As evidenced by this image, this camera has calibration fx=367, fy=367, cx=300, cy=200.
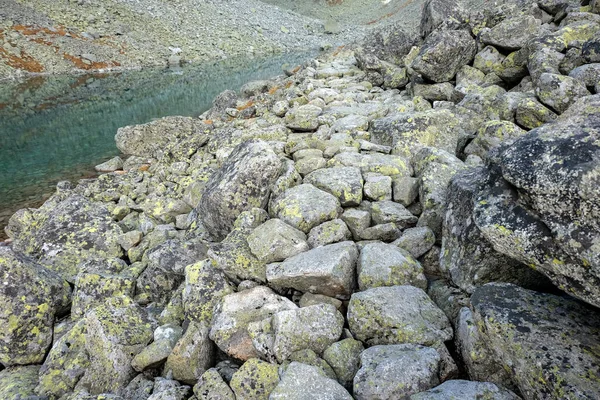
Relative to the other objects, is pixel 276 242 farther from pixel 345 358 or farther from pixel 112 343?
pixel 112 343

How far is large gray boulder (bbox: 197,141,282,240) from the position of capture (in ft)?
21.1

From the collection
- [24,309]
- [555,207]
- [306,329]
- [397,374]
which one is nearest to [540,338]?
[555,207]

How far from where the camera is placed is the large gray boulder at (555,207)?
2629 millimetres

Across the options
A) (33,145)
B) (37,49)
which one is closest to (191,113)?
(33,145)

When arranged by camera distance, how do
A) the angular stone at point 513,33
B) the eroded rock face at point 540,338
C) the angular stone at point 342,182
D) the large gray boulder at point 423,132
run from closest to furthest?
the eroded rock face at point 540,338
the angular stone at point 342,182
the large gray boulder at point 423,132
the angular stone at point 513,33

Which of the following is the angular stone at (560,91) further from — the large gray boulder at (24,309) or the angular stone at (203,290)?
the large gray boulder at (24,309)

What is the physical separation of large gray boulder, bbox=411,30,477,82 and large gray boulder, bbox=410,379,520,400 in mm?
9403

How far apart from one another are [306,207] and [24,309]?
454cm

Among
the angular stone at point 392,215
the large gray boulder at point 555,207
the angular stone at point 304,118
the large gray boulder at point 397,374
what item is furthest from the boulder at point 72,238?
the large gray boulder at point 555,207

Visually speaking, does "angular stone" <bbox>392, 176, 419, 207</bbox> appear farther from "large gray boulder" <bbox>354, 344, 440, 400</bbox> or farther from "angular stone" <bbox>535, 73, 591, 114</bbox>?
"angular stone" <bbox>535, 73, 591, 114</bbox>

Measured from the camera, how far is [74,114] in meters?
26.7

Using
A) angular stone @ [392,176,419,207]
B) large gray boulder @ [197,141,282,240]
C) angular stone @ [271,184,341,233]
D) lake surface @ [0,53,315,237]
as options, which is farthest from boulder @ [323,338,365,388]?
lake surface @ [0,53,315,237]

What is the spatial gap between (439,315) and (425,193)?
7.45 ft

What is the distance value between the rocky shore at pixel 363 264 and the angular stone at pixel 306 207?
0.03m
